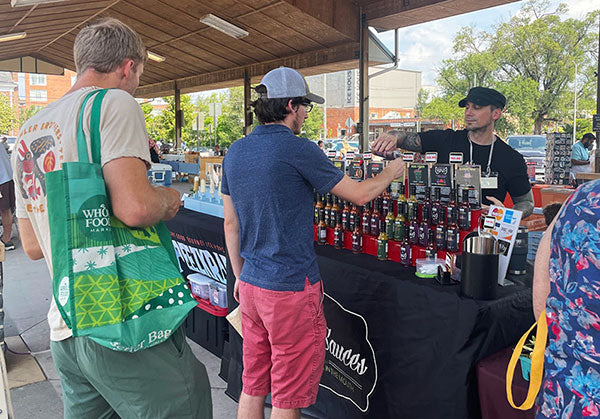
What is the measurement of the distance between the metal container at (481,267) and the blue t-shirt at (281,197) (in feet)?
1.87

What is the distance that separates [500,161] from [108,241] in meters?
2.51

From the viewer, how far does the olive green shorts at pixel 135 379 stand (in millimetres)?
1263

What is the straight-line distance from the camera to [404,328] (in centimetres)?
211

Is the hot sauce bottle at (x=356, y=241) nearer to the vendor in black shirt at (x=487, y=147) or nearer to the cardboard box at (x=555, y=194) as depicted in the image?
the vendor in black shirt at (x=487, y=147)

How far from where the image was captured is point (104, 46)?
1315 mm

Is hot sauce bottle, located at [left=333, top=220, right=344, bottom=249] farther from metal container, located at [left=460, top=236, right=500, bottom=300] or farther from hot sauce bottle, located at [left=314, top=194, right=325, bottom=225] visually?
metal container, located at [left=460, top=236, right=500, bottom=300]

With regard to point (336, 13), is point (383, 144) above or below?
below

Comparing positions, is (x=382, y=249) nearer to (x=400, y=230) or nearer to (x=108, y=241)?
(x=400, y=230)

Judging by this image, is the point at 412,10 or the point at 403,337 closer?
the point at 403,337

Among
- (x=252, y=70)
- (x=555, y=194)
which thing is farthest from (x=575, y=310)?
(x=252, y=70)

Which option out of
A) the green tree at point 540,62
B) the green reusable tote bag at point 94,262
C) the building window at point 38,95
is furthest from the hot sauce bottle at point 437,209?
the building window at point 38,95

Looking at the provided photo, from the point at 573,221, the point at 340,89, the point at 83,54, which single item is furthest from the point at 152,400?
the point at 340,89

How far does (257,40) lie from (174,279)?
11453 mm

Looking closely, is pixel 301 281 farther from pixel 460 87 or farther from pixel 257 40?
pixel 460 87
